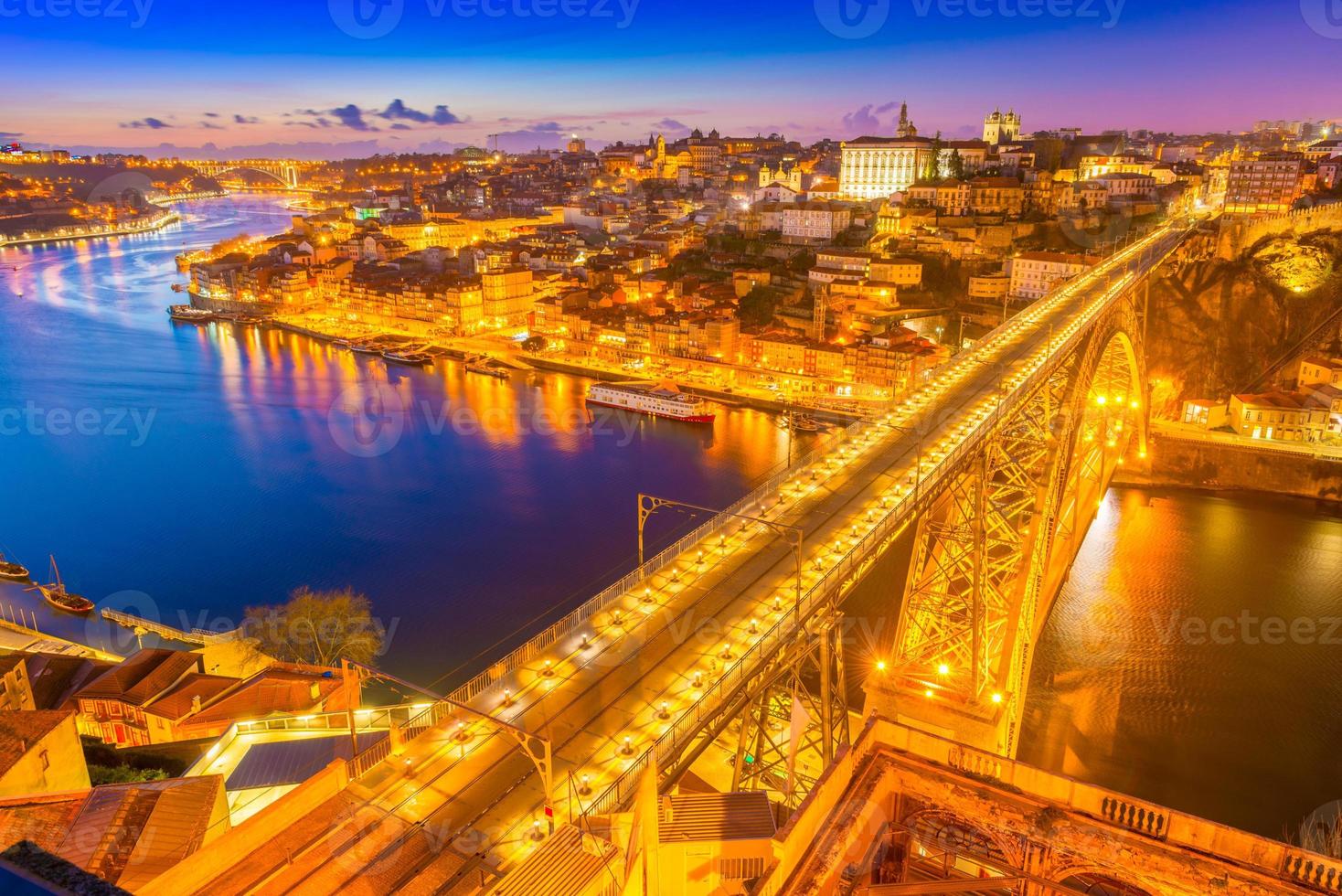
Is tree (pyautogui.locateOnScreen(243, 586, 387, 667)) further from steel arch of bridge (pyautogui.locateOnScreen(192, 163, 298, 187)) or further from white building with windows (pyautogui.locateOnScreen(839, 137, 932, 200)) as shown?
steel arch of bridge (pyautogui.locateOnScreen(192, 163, 298, 187))

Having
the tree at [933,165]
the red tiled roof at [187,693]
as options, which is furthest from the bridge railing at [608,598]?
the tree at [933,165]

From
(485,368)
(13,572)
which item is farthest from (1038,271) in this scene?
(13,572)

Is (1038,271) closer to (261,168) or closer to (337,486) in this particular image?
(337,486)

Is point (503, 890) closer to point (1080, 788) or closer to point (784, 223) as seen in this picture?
point (1080, 788)

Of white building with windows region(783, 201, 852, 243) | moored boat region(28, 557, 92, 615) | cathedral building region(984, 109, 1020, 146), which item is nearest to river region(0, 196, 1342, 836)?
moored boat region(28, 557, 92, 615)

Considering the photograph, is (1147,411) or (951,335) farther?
(951,335)

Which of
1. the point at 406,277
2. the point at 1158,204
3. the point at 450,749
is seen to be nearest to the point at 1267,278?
the point at 1158,204
